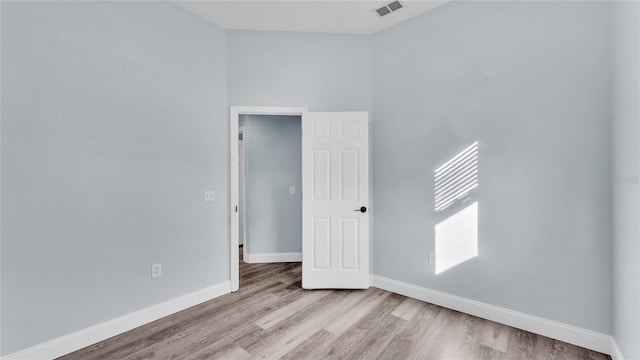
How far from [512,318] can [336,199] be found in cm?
194

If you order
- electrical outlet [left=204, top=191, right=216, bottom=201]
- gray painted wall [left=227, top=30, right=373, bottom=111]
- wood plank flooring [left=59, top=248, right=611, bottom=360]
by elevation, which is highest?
gray painted wall [left=227, top=30, right=373, bottom=111]

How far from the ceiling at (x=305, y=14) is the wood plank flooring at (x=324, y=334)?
300cm

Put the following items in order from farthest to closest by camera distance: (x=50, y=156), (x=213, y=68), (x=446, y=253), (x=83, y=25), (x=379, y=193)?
(x=379, y=193), (x=213, y=68), (x=446, y=253), (x=83, y=25), (x=50, y=156)

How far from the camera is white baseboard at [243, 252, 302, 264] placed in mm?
4188

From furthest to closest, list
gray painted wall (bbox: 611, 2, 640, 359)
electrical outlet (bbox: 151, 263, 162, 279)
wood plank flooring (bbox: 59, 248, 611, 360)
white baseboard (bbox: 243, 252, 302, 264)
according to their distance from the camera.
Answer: white baseboard (bbox: 243, 252, 302, 264) → electrical outlet (bbox: 151, 263, 162, 279) → wood plank flooring (bbox: 59, 248, 611, 360) → gray painted wall (bbox: 611, 2, 640, 359)

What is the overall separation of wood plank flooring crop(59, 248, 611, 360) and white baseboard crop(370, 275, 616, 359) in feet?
0.18

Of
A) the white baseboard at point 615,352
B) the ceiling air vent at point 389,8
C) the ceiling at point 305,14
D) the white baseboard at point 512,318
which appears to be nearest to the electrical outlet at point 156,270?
the white baseboard at point 512,318

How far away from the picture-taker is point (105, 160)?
224 centimetres

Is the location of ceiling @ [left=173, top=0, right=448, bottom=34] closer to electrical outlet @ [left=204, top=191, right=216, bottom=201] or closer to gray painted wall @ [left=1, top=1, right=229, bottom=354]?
gray painted wall @ [left=1, top=1, right=229, bottom=354]

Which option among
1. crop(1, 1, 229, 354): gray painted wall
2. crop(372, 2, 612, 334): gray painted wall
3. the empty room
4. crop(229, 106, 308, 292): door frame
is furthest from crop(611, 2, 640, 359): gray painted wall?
crop(1, 1, 229, 354): gray painted wall

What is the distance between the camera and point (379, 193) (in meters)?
3.23

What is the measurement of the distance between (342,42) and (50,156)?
2.96 metres

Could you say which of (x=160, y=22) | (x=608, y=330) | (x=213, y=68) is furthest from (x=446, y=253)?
(x=160, y=22)

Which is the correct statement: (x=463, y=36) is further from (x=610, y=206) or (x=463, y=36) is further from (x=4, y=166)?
(x=4, y=166)
